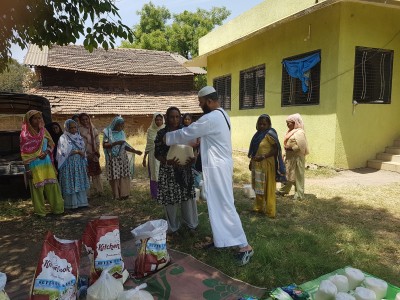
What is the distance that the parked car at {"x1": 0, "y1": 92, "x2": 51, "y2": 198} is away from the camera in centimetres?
575

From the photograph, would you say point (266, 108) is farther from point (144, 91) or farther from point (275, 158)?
point (144, 91)

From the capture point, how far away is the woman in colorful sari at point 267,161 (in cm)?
471

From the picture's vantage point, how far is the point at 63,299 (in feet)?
7.82

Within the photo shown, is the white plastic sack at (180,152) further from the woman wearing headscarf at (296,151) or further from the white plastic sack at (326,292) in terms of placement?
the woman wearing headscarf at (296,151)

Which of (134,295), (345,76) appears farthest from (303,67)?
(134,295)

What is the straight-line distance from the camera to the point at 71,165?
17.7 ft

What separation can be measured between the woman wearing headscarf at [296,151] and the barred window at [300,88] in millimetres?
3207

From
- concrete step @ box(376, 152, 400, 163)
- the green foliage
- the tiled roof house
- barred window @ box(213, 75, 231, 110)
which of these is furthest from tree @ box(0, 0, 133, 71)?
the green foliage

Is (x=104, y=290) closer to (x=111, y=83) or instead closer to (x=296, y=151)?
(x=296, y=151)

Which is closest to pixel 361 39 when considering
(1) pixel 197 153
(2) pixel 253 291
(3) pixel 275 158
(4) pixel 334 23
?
(4) pixel 334 23

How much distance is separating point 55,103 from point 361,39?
14.1 meters

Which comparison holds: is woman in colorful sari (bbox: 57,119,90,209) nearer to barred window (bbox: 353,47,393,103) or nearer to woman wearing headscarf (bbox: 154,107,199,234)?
woman wearing headscarf (bbox: 154,107,199,234)

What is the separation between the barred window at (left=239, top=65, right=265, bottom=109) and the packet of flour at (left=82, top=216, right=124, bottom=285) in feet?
29.1

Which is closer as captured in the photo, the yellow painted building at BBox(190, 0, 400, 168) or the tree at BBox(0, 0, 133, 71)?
the tree at BBox(0, 0, 133, 71)
